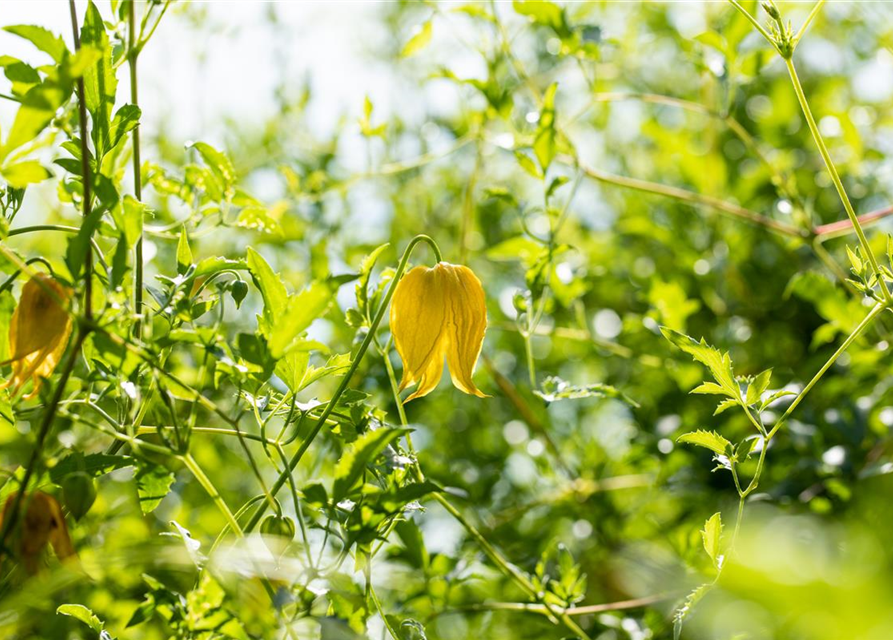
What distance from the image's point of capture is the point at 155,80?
1688mm

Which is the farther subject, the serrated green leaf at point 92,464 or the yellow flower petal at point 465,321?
the yellow flower petal at point 465,321

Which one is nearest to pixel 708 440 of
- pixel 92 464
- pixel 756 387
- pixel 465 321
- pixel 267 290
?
pixel 756 387

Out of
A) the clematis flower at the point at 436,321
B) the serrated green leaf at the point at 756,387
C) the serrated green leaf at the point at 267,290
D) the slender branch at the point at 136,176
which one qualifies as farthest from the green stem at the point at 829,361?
the slender branch at the point at 136,176

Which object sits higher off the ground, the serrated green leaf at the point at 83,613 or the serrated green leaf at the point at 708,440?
the serrated green leaf at the point at 708,440

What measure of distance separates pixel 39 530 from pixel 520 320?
19.1 inches

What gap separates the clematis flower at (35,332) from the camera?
62cm

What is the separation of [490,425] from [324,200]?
0.48m

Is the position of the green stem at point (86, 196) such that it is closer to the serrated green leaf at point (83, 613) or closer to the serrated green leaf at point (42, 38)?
the serrated green leaf at point (42, 38)

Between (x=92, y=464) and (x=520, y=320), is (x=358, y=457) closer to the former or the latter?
(x=92, y=464)

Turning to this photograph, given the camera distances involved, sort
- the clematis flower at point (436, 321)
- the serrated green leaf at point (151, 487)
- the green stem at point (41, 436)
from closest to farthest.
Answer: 1. the green stem at point (41, 436)
2. the serrated green leaf at point (151, 487)
3. the clematis flower at point (436, 321)

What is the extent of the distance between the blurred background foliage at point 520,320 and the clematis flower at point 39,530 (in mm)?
33

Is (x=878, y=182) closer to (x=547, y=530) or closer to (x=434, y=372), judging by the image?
(x=547, y=530)

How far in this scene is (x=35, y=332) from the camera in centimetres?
62

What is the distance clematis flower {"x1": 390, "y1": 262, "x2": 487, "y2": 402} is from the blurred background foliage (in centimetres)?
4
